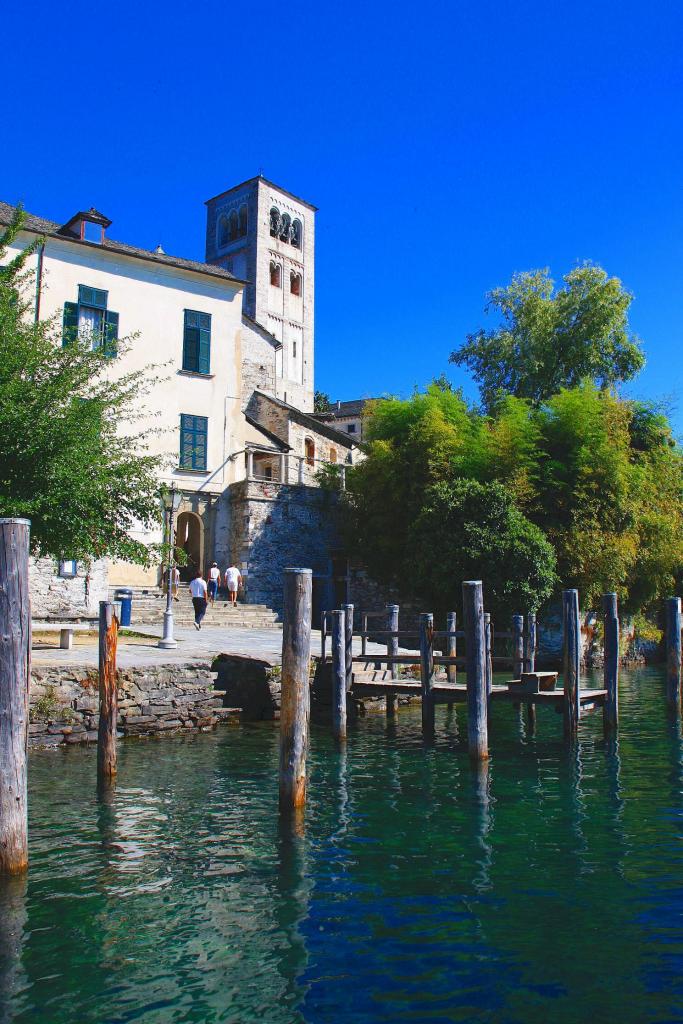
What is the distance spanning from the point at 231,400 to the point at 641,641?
59.1ft

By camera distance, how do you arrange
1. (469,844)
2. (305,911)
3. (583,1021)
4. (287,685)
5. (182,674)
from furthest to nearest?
1. (182,674)
2. (287,685)
3. (469,844)
4. (305,911)
5. (583,1021)

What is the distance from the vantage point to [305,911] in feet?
20.4

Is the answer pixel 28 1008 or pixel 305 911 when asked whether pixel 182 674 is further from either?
pixel 28 1008

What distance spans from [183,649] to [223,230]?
161 feet

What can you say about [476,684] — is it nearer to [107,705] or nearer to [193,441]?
[107,705]

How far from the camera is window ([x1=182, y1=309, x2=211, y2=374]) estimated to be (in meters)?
29.3

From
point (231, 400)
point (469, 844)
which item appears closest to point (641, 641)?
point (231, 400)

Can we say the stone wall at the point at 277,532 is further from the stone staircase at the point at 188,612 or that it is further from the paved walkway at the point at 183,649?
the paved walkway at the point at 183,649

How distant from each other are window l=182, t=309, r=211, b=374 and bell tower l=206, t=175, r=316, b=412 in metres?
24.1

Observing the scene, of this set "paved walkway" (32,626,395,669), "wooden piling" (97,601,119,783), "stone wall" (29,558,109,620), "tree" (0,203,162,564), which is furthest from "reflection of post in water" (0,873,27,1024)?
"stone wall" (29,558,109,620)

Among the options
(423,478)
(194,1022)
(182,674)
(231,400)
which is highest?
(231,400)

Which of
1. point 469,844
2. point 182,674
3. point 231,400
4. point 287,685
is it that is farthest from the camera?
point 231,400

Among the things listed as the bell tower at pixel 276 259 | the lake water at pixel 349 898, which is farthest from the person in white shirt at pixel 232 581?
the bell tower at pixel 276 259

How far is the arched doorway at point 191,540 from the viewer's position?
30.3m
